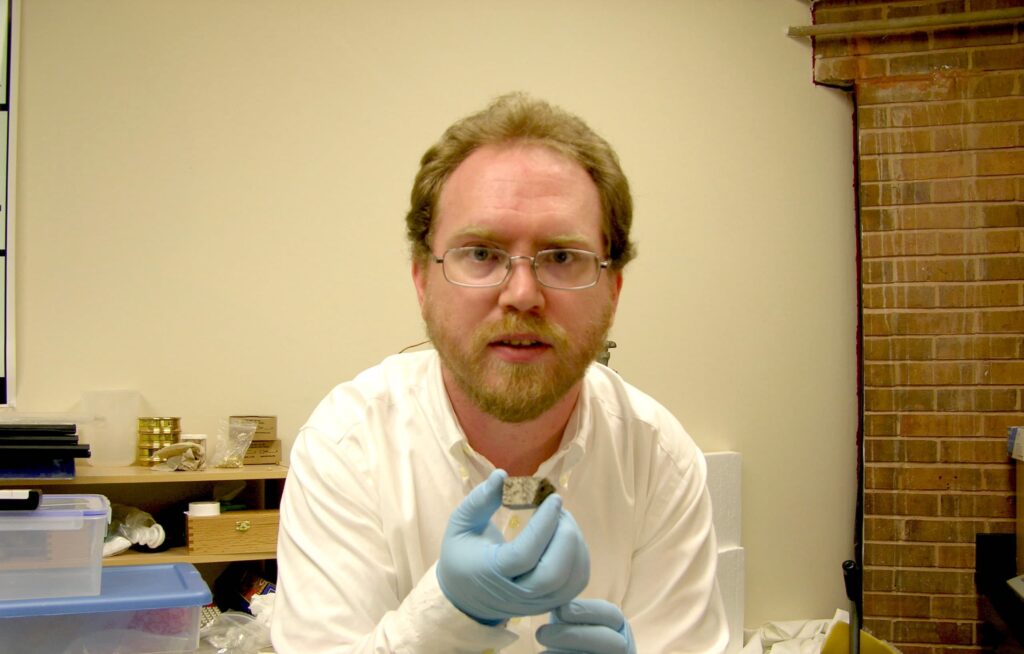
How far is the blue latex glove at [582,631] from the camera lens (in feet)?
3.81

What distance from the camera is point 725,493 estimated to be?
10.3 feet

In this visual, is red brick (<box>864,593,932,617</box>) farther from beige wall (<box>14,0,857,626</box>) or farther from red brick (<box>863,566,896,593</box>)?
beige wall (<box>14,0,857,626</box>)

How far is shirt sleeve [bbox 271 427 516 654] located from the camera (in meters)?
1.12

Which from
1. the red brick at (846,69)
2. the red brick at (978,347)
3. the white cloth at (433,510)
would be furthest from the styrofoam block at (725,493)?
the white cloth at (433,510)

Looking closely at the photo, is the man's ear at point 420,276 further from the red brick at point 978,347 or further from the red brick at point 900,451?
the red brick at point 978,347

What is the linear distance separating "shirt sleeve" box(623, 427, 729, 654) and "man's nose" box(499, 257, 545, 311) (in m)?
0.45

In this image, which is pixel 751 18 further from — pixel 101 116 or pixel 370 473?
pixel 370 473

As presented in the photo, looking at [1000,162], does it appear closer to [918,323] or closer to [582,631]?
[918,323]

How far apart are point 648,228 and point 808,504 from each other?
1.23 m

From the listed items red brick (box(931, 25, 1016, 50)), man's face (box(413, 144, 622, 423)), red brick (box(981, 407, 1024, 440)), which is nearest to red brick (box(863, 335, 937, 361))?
red brick (box(981, 407, 1024, 440))

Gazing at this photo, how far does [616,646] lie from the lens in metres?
1.18

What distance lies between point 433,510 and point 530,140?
66 cm

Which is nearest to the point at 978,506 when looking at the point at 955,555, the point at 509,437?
the point at 955,555

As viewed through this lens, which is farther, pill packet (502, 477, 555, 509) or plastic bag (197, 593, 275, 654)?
plastic bag (197, 593, 275, 654)
